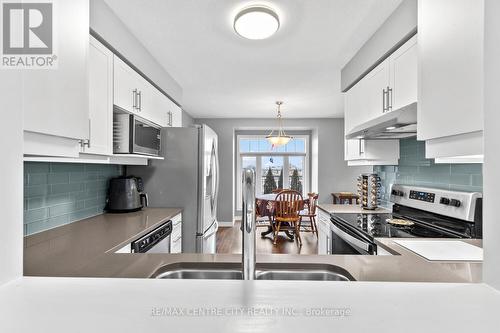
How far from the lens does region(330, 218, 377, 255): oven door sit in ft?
5.66

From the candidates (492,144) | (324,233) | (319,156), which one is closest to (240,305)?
(492,144)

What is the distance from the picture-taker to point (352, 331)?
1.42 feet

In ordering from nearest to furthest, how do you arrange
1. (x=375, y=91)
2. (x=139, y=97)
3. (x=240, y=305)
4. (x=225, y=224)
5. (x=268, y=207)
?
1. (x=240, y=305)
2. (x=375, y=91)
3. (x=139, y=97)
4. (x=268, y=207)
5. (x=225, y=224)

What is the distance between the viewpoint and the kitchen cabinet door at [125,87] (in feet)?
6.48

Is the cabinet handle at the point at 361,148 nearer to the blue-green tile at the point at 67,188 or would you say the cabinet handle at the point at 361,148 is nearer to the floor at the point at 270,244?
the floor at the point at 270,244

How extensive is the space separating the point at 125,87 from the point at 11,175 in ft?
5.68

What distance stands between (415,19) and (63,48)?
6.25 feet

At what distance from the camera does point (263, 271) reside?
102 cm

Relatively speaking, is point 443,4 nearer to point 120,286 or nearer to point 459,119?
point 459,119

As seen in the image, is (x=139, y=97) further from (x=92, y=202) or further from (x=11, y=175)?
(x=11, y=175)

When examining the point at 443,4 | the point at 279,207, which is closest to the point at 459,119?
the point at 443,4

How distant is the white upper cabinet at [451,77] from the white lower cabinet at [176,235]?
2.10m

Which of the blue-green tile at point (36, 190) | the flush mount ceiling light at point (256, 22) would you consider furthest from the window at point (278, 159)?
the blue-green tile at point (36, 190)

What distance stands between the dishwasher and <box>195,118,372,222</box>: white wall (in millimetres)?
3644
